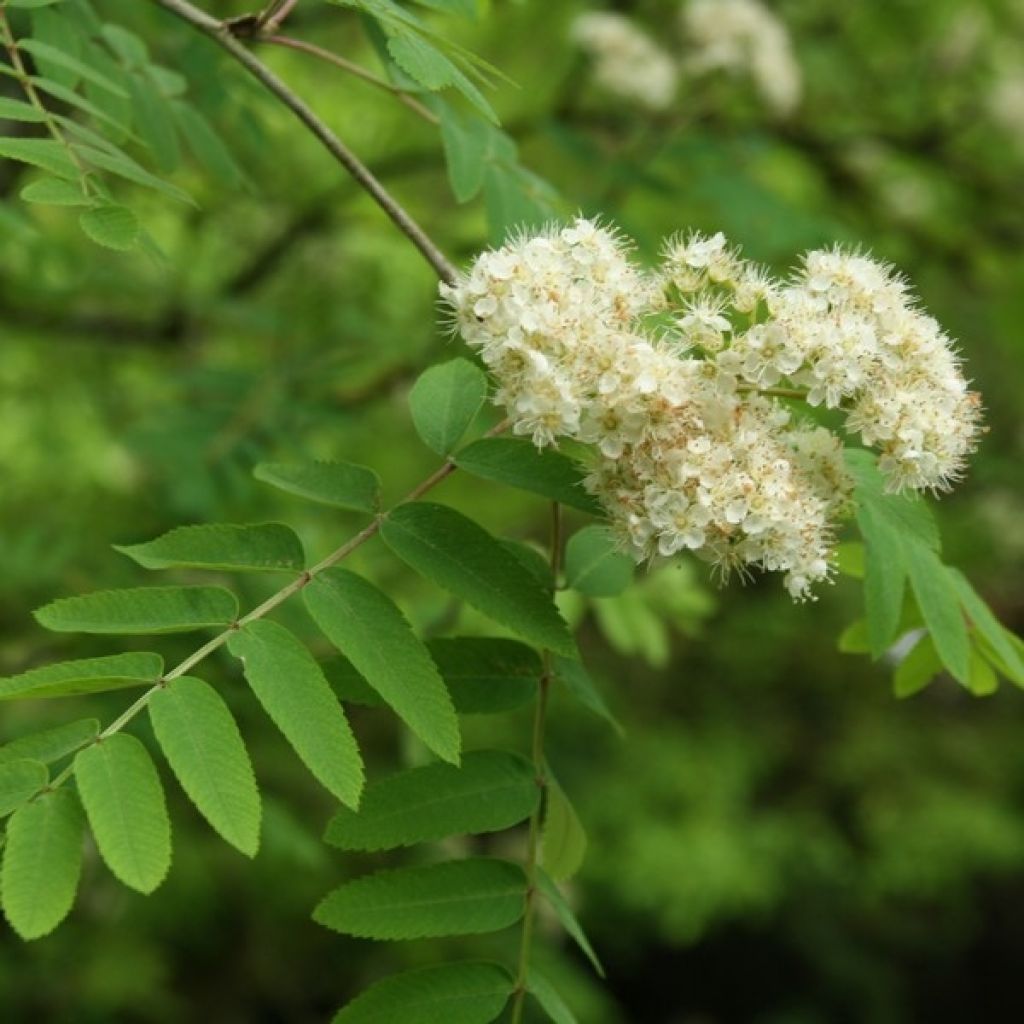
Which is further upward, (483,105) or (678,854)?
(678,854)

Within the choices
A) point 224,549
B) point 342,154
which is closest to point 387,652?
point 224,549

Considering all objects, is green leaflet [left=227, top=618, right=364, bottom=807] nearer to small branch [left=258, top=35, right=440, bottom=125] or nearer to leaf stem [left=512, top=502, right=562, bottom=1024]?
leaf stem [left=512, top=502, right=562, bottom=1024]

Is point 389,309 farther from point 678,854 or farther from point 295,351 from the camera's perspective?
point 678,854

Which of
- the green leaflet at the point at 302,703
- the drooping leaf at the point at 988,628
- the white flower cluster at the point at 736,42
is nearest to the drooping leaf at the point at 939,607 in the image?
the drooping leaf at the point at 988,628

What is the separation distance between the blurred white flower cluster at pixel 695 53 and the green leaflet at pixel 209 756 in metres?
2.91

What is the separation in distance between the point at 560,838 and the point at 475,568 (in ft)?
1.26

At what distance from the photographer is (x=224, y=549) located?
145cm

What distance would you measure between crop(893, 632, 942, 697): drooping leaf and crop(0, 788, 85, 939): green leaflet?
1.06 metres

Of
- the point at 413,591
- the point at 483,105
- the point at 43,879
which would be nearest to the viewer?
the point at 43,879

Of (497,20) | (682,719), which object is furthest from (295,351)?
(682,719)

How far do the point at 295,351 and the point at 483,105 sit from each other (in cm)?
226

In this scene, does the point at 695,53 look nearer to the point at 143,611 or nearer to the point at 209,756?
the point at 143,611

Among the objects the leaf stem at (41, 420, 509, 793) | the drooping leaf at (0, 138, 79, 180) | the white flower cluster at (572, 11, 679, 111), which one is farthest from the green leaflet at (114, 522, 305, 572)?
the white flower cluster at (572, 11, 679, 111)

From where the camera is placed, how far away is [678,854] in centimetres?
661
